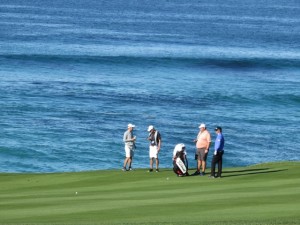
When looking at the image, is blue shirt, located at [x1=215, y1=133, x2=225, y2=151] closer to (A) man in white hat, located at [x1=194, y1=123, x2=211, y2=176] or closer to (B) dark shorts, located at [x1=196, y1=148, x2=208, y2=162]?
(A) man in white hat, located at [x1=194, y1=123, x2=211, y2=176]

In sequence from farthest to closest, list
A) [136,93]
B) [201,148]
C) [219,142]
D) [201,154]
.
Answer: [136,93], [201,154], [201,148], [219,142]

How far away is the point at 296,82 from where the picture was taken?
327 ft

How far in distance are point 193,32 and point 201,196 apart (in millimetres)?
133251

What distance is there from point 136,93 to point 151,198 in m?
53.9

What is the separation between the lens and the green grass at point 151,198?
995 inches

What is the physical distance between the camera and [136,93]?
272 ft

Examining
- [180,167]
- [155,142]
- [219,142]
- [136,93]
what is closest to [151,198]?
[219,142]

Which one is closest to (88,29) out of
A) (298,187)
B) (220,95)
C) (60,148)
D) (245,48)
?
(245,48)

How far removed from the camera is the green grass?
25.3 m

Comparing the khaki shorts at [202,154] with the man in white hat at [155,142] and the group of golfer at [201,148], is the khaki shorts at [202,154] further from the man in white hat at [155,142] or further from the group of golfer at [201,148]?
the man in white hat at [155,142]

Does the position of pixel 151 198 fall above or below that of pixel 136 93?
below

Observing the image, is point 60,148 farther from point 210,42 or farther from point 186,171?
point 210,42

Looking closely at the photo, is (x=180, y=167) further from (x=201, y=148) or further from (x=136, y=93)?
(x=136, y=93)

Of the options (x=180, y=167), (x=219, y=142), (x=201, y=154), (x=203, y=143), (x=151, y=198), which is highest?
(x=219, y=142)
